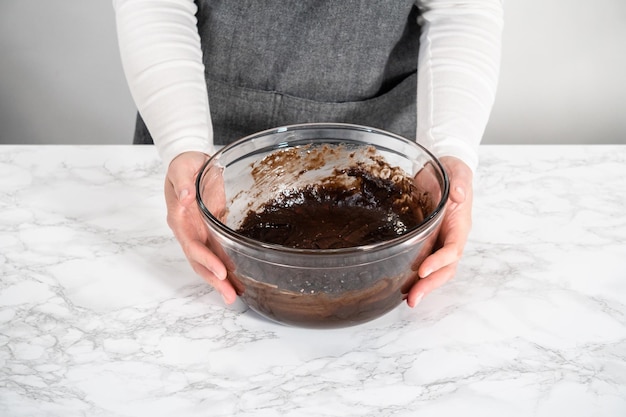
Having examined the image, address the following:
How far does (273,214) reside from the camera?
3.17 feet

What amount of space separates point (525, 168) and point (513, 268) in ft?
1.00

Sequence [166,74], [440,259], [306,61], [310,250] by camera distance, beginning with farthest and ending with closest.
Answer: [306,61] < [166,74] < [440,259] < [310,250]

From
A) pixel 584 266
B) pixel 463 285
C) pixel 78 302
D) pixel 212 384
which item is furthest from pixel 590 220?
pixel 78 302

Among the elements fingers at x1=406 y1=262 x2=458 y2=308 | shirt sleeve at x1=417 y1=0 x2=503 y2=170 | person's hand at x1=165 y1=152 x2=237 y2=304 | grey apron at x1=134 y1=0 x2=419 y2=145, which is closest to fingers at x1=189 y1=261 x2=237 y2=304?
person's hand at x1=165 y1=152 x2=237 y2=304

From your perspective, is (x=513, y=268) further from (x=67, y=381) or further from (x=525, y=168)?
(x=67, y=381)

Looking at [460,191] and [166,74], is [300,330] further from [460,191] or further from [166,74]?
[166,74]

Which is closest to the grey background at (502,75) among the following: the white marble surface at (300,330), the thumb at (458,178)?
the white marble surface at (300,330)

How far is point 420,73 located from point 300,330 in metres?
0.53

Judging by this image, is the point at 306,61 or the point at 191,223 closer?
the point at 191,223

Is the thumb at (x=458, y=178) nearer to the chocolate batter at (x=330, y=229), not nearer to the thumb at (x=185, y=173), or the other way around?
the chocolate batter at (x=330, y=229)

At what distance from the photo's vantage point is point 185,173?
37.8 inches

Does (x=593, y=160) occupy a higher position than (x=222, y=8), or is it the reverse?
(x=222, y=8)

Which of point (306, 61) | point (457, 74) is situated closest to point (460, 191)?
point (457, 74)

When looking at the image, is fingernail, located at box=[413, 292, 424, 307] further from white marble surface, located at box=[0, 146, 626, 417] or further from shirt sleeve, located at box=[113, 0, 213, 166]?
shirt sleeve, located at box=[113, 0, 213, 166]
